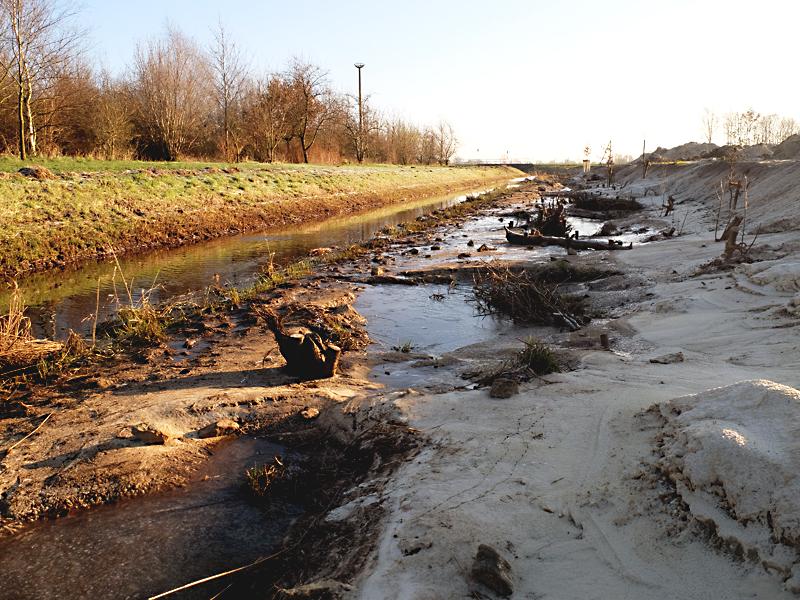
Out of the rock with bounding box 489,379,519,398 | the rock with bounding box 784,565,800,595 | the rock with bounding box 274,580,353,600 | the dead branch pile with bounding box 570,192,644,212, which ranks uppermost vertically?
the dead branch pile with bounding box 570,192,644,212

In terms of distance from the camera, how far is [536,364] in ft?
17.4

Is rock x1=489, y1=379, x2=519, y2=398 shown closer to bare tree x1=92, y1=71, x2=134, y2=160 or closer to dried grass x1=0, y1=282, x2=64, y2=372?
dried grass x1=0, y1=282, x2=64, y2=372

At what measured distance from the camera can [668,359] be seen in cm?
532

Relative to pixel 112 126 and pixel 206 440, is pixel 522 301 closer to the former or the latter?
pixel 206 440

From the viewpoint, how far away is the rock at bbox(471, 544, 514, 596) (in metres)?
2.48

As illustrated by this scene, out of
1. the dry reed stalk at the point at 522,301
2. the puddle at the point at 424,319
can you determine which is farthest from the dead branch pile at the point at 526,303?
the puddle at the point at 424,319

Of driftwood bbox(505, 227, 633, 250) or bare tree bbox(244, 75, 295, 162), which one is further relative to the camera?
bare tree bbox(244, 75, 295, 162)

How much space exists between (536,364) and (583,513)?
2.45 meters

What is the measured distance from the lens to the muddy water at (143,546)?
10.0 feet

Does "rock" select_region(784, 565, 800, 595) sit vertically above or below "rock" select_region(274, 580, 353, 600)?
above

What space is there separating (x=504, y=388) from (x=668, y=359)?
1912 mm

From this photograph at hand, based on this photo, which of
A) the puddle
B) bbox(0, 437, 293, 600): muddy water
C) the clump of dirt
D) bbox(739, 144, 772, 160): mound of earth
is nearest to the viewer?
bbox(0, 437, 293, 600): muddy water

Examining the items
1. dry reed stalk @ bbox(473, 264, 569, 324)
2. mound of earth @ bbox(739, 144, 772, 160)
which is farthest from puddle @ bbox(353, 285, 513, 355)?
mound of earth @ bbox(739, 144, 772, 160)

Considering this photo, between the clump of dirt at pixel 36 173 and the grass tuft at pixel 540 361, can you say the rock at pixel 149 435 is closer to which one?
the grass tuft at pixel 540 361
